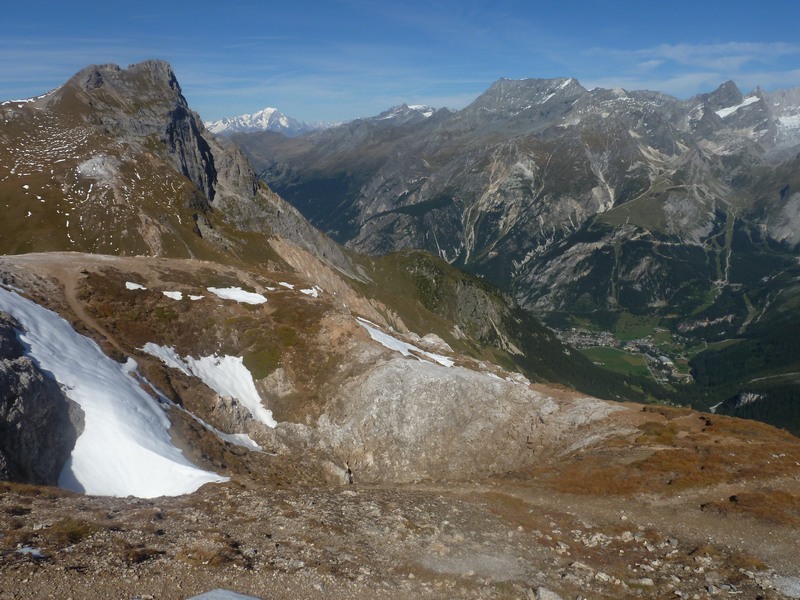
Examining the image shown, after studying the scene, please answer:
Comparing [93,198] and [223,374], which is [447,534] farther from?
[93,198]

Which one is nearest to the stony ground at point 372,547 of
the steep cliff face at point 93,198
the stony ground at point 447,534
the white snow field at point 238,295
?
the stony ground at point 447,534

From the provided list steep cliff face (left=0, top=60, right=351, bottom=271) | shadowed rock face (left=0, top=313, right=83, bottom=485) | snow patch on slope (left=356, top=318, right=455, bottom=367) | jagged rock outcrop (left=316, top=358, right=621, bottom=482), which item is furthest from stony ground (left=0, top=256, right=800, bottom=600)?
steep cliff face (left=0, top=60, right=351, bottom=271)

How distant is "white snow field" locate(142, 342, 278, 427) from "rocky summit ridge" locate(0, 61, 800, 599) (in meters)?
0.28

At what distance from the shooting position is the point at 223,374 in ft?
205

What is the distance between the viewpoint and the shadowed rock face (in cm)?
3456

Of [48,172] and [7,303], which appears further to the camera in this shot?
[48,172]

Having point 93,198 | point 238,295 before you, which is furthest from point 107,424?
point 93,198

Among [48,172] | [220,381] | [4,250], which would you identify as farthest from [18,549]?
[48,172]

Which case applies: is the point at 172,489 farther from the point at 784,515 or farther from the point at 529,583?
the point at 784,515

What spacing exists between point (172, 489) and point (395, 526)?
52.5ft

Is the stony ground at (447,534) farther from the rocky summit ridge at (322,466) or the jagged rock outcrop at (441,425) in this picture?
the jagged rock outcrop at (441,425)

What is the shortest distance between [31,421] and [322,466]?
26383 mm

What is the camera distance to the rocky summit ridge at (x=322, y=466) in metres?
24.9

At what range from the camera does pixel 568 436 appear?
54469 millimetres
